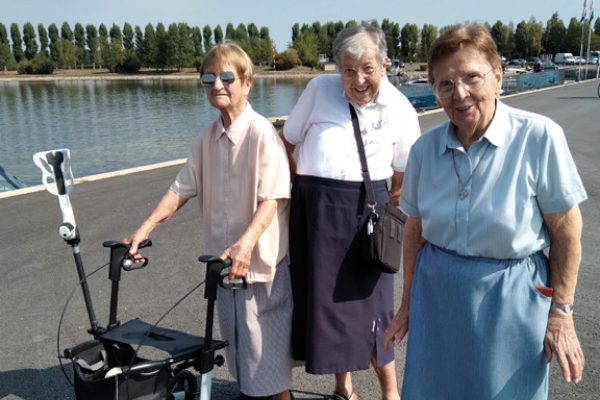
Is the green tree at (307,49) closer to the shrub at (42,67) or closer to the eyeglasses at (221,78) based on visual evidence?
the shrub at (42,67)

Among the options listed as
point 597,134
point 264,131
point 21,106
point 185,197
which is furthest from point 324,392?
point 21,106

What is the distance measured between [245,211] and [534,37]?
368ft

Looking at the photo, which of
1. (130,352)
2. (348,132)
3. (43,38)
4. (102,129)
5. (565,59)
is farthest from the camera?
(43,38)

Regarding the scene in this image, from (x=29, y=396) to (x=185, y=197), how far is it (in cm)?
160

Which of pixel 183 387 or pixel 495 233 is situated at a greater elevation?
pixel 495 233

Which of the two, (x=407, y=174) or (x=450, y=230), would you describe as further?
(x=407, y=174)

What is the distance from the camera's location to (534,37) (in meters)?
103

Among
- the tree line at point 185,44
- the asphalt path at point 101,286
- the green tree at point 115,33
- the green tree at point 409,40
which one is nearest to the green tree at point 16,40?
the tree line at point 185,44

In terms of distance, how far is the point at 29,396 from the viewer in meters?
3.47

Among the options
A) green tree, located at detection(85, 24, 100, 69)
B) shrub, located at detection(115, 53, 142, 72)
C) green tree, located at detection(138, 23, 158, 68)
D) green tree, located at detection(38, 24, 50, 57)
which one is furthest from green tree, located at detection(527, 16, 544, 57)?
green tree, located at detection(38, 24, 50, 57)

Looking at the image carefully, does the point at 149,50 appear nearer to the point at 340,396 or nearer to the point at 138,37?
the point at 138,37

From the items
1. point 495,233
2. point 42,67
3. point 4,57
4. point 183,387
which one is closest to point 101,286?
point 183,387

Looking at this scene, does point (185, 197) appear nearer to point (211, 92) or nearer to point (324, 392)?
point (211, 92)

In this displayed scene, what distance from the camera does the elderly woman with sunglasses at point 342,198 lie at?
9.27 feet
